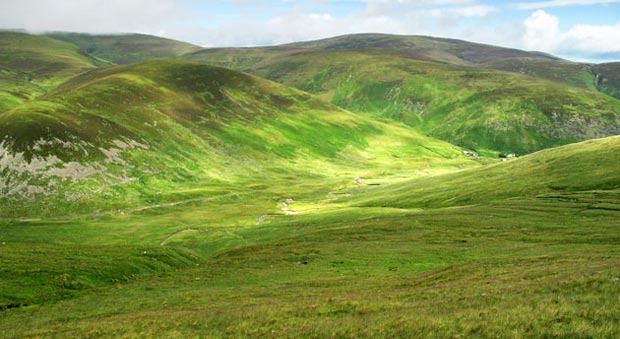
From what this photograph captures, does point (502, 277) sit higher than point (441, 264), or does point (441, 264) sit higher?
point (502, 277)

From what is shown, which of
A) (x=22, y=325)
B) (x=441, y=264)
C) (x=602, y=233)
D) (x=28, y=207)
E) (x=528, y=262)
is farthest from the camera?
(x=28, y=207)

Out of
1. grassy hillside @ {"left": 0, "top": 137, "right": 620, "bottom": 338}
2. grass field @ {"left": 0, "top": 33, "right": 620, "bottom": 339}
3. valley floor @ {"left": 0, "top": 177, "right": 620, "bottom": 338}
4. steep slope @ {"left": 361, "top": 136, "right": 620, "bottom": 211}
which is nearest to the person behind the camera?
valley floor @ {"left": 0, "top": 177, "right": 620, "bottom": 338}

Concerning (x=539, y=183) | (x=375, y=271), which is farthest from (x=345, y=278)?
(x=539, y=183)

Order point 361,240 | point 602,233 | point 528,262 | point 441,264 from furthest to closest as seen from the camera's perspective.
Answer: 1. point 361,240
2. point 602,233
3. point 441,264
4. point 528,262

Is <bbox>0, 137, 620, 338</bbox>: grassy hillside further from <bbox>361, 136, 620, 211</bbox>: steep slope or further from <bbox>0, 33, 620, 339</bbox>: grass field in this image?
<bbox>361, 136, 620, 211</bbox>: steep slope

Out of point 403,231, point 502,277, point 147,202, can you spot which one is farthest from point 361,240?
point 147,202

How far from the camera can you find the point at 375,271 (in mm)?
59031

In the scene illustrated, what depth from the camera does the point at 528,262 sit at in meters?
47.1

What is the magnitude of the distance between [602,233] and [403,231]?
3206 centimetres

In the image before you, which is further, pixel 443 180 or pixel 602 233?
pixel 443 180

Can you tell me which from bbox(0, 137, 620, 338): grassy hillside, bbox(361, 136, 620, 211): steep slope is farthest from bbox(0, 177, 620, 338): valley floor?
bbox(361, 136, 620, 211): steep slope

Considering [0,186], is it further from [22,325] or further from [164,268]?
[22,325]

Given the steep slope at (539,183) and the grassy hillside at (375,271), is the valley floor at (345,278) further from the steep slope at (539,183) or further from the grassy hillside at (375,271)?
the steep slope at (539,183)

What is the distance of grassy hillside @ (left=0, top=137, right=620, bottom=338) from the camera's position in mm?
28117
